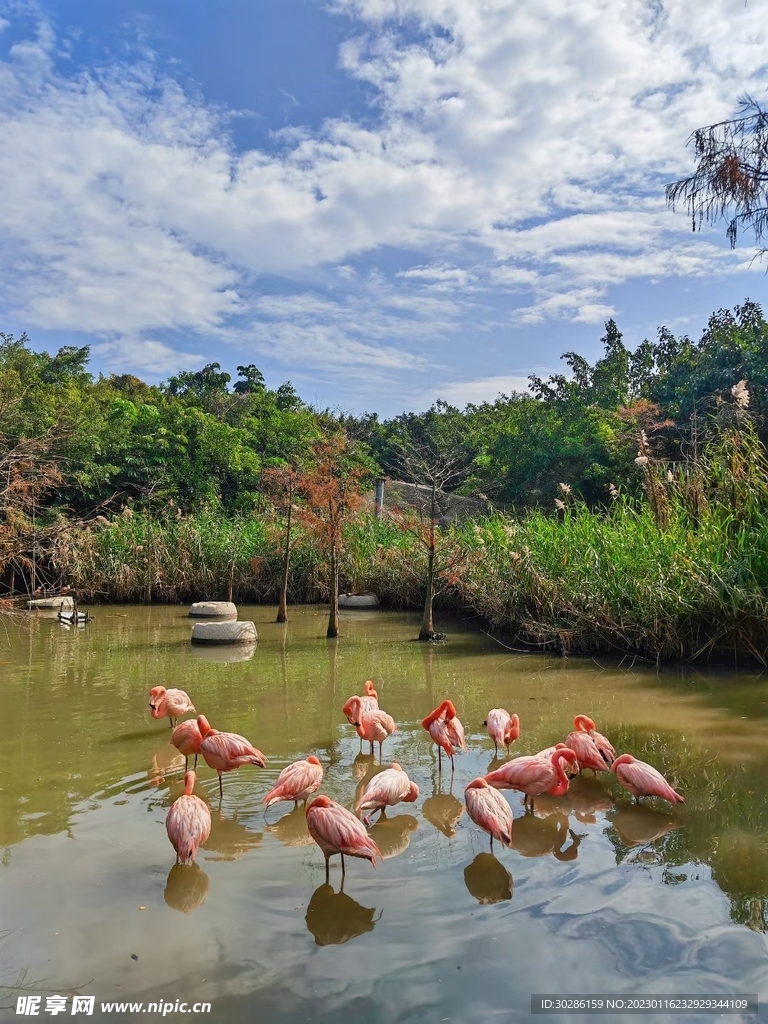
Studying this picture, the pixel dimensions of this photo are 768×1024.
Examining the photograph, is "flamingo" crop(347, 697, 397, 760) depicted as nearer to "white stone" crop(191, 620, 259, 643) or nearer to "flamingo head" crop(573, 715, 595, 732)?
"flamingo head" crop(573, 715, 595, 732)

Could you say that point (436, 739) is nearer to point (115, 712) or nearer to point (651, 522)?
point (115, 712)

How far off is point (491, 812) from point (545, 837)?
1.55 ft

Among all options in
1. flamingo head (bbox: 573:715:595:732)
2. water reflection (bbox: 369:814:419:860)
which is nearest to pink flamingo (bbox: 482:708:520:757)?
flamingo head (bbox: 573:715:595:732)

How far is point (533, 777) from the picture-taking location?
4164mm

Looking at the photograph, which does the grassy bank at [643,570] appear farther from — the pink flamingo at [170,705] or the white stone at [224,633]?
the white stone at [224,633]

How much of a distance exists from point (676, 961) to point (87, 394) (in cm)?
2547

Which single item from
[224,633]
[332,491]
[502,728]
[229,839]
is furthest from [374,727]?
[332,491]

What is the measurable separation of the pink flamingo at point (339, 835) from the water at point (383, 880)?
0.51 feet

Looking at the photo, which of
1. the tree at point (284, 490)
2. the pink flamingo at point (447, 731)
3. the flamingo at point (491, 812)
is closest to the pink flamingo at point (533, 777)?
the flamingo at point (491, 812)

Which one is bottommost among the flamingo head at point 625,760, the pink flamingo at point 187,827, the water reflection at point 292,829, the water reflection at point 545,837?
the water reflection at point 292,829

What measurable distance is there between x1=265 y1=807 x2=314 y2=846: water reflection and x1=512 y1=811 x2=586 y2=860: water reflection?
1.09m

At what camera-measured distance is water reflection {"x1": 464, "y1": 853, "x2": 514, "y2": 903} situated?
127 inches

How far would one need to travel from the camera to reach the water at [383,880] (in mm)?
2621

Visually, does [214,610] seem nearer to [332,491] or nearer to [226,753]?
[332,491]
